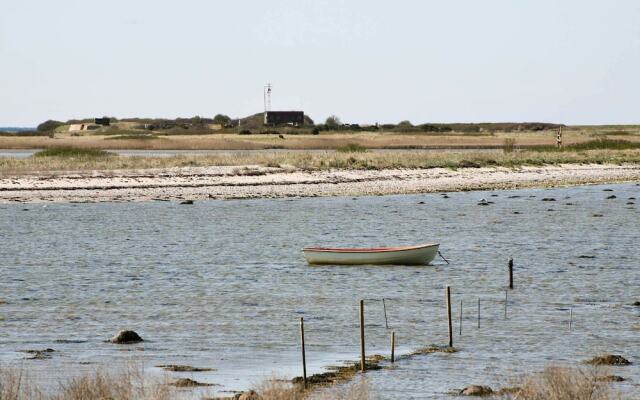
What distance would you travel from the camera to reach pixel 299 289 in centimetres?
3209

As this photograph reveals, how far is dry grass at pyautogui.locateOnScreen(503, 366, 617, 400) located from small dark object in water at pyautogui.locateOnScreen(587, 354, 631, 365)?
3476mm

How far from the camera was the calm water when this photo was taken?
21.7 meters

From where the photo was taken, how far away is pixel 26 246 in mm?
44781

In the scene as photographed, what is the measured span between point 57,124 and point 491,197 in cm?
13496

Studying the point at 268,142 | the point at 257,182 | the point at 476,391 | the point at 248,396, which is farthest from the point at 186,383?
the point at 268,142

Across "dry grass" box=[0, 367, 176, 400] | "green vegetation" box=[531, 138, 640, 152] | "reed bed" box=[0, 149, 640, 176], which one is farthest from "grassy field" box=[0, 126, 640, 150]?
"dry grass" box=[0, 367, 176, 400]

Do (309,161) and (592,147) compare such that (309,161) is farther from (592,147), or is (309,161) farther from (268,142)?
(268,142)

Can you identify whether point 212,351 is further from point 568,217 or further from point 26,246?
point 568,217

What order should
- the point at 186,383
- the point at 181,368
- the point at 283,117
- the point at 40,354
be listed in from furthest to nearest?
the point at 283,117 < the point at 40,354 < the point at 181,368 < the point at 186,383

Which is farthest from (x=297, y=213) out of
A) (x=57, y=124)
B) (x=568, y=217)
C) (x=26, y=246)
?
(x=57, y=124)

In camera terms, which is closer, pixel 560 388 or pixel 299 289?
pixel 560 388

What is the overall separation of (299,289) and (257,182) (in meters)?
37.9

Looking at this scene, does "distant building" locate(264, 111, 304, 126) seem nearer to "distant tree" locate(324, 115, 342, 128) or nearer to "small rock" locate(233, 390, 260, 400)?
"distant tree" locate(324, 115, 342, 128)

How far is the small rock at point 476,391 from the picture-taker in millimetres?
18484
